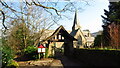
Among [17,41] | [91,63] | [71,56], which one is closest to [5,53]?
[91,63]

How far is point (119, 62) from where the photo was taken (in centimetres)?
609

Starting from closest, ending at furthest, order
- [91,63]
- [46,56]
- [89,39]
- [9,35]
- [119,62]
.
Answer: [119,62] → [91,63] → [46,56] → [9,35] → [89,39]

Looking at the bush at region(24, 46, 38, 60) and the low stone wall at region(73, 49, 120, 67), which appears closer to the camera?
the low stone wall at region(73, 49, 120, 67)

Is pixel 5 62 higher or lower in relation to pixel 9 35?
lower

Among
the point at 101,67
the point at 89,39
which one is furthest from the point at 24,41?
the point at 89,39

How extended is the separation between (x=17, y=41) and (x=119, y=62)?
15829mm

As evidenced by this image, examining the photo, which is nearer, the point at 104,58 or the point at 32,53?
the point at 104,58

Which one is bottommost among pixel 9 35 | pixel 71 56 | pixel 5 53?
pixel 71 56

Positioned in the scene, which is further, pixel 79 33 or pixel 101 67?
pixel 79 33

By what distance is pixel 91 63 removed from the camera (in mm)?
9852

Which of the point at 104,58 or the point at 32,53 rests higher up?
the point at 104,58

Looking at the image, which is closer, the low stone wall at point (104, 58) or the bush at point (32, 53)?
the low stone wall at point (104, 58)

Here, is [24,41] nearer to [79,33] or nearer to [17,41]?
[17,41]


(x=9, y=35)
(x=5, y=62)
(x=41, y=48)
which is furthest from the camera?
(x=9, y=35)
